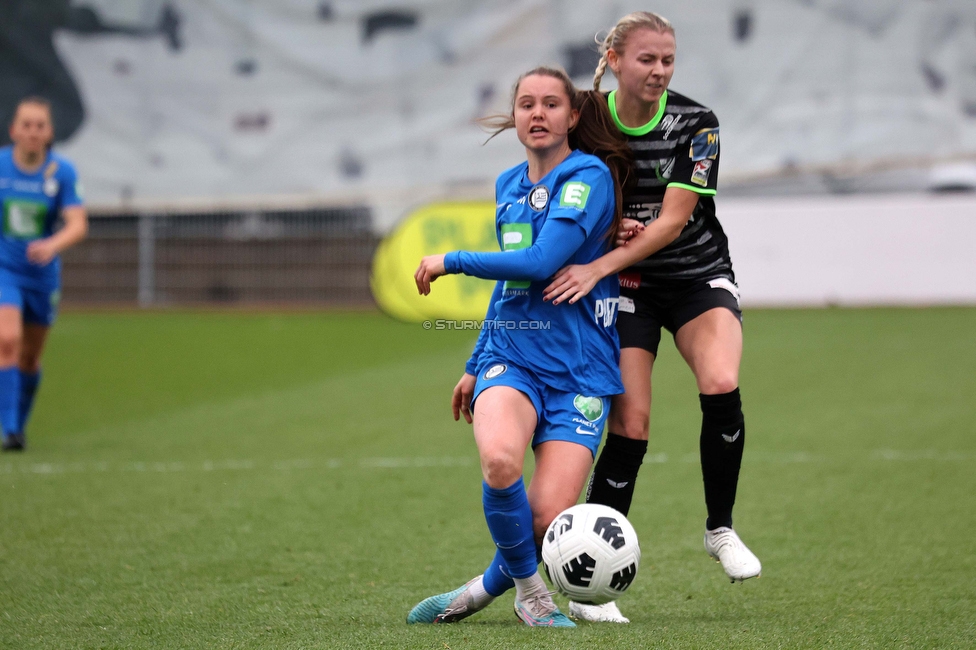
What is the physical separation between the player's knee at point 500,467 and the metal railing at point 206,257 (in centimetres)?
1457

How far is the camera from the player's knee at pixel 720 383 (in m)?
3.81

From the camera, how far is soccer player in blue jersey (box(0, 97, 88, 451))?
7155 millimetres

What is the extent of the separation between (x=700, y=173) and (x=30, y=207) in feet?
16.6

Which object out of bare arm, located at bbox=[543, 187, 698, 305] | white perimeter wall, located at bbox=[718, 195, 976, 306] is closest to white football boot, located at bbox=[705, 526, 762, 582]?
bare arm, located at bbox=[543, 187, 698, 305]

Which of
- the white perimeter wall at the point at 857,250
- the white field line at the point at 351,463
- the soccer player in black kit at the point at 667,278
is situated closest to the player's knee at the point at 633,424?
the soccer player in black kit at the point at 667,278

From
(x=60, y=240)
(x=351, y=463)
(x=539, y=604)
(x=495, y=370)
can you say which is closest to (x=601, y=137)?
(x=495, y=370)

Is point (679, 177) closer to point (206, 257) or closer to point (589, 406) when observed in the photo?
point (589, 406)

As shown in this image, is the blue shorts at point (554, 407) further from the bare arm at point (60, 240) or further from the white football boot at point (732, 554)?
the bare arm at point (60, 240)

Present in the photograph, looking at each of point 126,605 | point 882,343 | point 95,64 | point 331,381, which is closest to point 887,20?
point 882,343

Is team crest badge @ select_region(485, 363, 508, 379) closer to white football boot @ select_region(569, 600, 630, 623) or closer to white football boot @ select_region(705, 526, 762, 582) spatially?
white football boot @ select_region(569, 600, 630, 623)

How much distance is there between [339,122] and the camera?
17.9 m

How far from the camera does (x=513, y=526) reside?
11.3 ft

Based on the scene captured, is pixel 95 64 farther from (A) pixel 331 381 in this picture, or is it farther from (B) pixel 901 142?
(B) pixel 901 142

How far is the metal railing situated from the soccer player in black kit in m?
14.0
